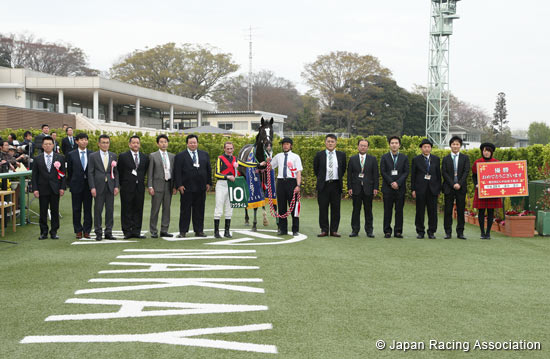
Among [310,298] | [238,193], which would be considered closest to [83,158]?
[238,193]

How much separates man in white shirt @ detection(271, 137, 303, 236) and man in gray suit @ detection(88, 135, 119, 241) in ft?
9.28

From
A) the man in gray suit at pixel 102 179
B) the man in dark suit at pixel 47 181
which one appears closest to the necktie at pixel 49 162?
the man in dark suit at pixel 47 181

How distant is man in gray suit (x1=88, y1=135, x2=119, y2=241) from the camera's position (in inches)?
346

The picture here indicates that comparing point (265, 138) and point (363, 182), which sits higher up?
point (265, 138)

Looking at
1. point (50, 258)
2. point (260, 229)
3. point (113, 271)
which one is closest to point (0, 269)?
point (50, 258)

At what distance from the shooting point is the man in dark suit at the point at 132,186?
29.5 feet

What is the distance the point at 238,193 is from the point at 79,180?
2725 mm

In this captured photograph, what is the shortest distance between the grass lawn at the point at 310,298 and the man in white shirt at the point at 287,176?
42.8 inches

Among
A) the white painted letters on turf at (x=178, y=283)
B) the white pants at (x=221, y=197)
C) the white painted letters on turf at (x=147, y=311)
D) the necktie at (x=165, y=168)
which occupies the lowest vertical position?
the white painted letters on turf at (x=147, y=311)

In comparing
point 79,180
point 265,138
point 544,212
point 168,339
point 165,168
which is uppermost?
point 265,138

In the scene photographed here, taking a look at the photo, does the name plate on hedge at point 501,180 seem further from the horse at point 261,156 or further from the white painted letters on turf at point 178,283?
the white painted letters on turf at point 178,283

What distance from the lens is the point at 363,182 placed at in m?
9.55

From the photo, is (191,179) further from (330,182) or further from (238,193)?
(330,182)

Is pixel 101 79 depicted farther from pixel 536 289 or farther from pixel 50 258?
pixel 536 289
